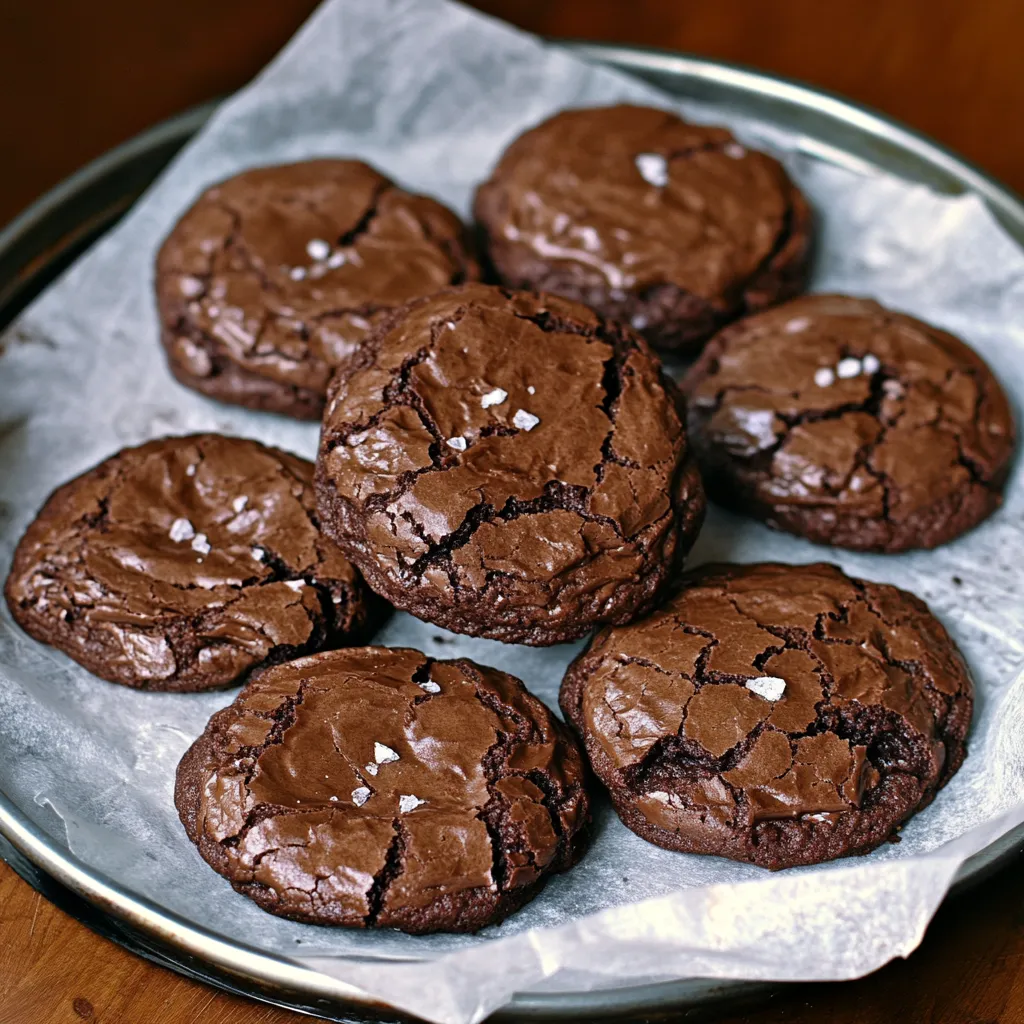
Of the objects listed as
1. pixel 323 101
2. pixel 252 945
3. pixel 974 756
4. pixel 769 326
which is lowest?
pixel 974 756

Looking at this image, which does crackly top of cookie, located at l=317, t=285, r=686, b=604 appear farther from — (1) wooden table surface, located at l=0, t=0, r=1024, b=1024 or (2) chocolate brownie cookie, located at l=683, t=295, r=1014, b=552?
(1) wooden table surface, located at l=0, t=0, r=1024, b=1024

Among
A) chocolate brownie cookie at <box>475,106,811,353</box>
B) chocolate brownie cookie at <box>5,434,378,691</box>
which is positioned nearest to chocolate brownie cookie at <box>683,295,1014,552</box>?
chocolate brownie cookie at <box>475,106,811,353</box>

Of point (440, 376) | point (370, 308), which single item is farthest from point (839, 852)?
point (370, 308)

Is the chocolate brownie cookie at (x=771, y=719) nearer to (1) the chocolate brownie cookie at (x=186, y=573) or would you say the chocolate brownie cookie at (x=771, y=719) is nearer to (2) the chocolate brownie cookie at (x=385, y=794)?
(2) the chocolate brownie cookie at (x=385, y=794)

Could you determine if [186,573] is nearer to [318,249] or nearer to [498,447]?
[498,447]

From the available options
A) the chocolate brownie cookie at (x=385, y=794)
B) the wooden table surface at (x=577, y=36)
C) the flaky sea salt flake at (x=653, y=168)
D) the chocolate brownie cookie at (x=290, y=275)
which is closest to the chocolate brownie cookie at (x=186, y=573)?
the chocolate brownie cookie at (x=385, y=794)

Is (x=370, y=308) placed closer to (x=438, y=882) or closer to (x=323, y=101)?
(x=323, y=101)
